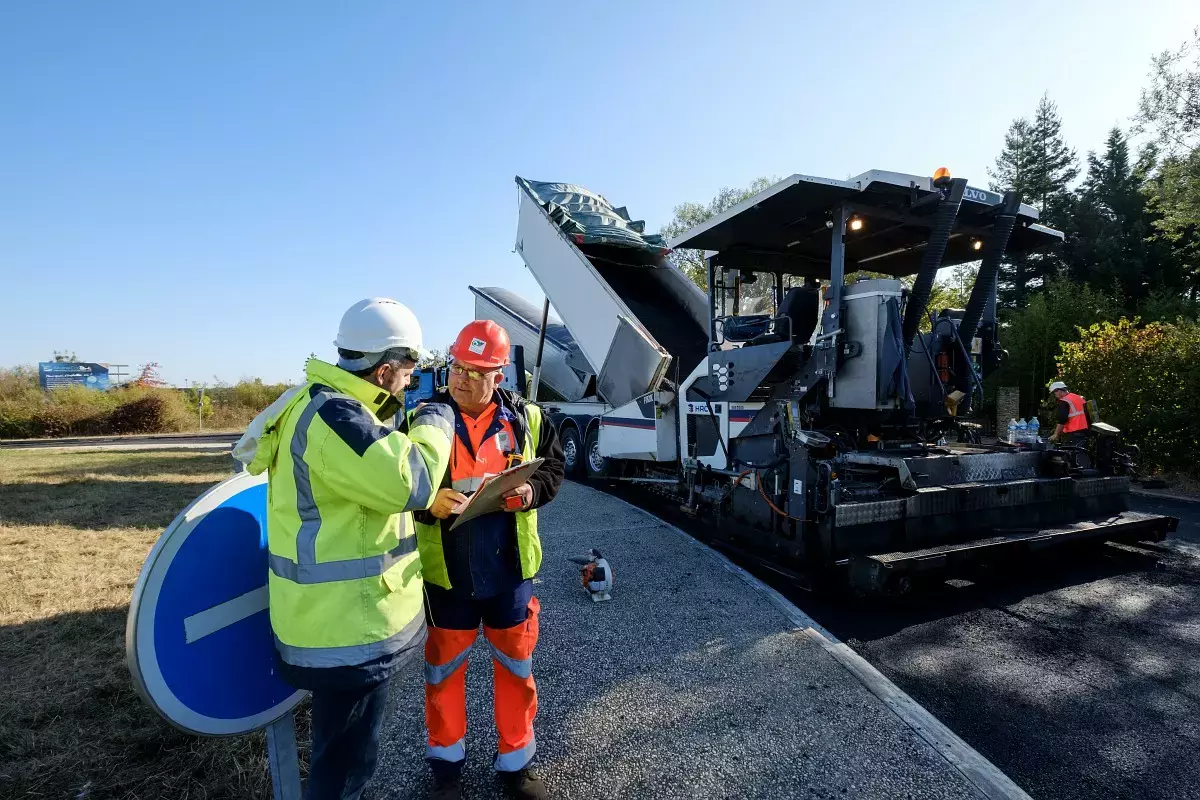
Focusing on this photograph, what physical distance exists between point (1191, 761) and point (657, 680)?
2220mm

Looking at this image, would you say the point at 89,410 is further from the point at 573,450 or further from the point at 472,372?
the point at 472,372

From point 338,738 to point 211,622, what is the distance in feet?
1.55

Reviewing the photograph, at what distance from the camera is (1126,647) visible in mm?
3486

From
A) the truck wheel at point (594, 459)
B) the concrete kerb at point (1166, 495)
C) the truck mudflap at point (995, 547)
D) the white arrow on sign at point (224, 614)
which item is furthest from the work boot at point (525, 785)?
the concrete kerb at point (1166, 495)

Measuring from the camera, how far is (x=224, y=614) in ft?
5.42

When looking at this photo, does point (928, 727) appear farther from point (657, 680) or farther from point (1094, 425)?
point (1094, 425)

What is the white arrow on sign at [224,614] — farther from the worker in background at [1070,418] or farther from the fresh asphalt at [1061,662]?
the worker in background at [1070,418]

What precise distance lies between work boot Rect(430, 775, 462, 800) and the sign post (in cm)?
46

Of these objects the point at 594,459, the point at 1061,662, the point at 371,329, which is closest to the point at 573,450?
the point at 594,459

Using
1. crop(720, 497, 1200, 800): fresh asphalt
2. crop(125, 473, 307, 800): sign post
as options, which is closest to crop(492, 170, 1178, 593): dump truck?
crop(720, 497, 1200, 800): fresh asphalt

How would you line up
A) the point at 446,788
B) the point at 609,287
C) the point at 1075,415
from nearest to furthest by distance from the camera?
the point at 446,788
the point at 609,287
the point at 1075,415

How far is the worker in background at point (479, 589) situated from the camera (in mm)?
2115

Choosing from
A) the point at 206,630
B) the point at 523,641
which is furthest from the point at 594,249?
the point at 206,630

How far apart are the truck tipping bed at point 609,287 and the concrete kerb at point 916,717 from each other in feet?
9.79
